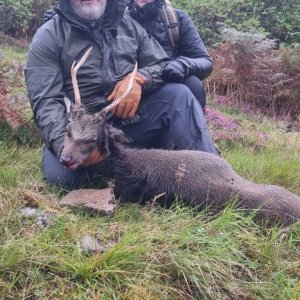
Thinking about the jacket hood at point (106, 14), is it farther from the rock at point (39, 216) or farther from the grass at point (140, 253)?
the rock at point (39, 216)

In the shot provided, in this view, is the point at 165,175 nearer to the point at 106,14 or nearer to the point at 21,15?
the point at 106,14

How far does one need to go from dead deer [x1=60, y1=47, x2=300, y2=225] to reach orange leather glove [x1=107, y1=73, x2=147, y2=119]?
0.21 meters

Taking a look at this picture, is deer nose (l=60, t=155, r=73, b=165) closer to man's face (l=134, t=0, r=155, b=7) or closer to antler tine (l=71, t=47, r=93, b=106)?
antler tine (l=71, t=47, r=93, b=106)

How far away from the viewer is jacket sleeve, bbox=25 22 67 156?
15.2 feet

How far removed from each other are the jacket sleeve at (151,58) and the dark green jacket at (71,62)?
13 mm

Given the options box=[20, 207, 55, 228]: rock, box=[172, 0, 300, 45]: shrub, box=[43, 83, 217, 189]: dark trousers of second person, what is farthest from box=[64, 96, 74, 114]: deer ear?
box=[172, 0, 300, 45]: shrub

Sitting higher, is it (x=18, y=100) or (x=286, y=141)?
(x=18, y=100)

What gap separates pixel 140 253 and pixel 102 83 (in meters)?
2.00

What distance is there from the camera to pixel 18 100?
631cm

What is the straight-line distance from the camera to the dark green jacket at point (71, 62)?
15.5 ft

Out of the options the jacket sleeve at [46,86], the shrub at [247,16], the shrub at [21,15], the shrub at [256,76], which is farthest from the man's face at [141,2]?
the shrub at [247,16]

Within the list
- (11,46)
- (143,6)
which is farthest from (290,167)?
(11,46)

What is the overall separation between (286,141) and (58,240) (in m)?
5.34

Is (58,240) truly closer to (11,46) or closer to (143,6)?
(143,6)
